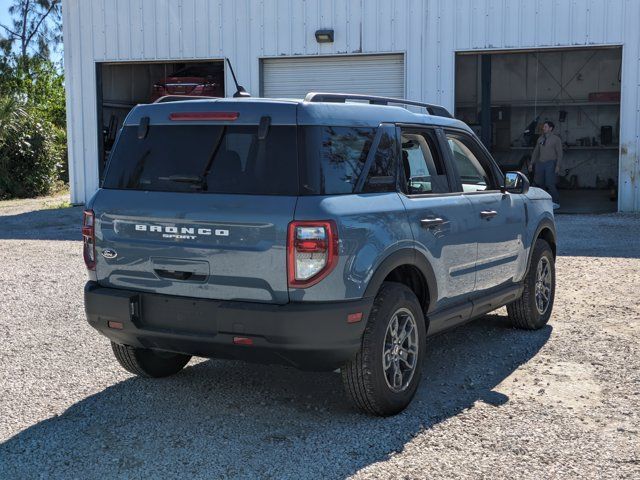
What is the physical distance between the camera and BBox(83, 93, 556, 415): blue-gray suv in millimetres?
4574

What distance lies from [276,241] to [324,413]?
1.20m

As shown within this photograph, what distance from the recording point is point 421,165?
5.74 m

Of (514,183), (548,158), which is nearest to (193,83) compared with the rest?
(548,158)

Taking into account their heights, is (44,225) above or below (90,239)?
below

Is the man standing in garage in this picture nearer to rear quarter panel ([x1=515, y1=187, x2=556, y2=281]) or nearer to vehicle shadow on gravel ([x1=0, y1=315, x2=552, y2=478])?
rear quarter panel ([x1=515, y1=187, x2=556, y2=281])

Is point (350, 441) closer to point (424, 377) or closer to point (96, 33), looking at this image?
point (424, 377)

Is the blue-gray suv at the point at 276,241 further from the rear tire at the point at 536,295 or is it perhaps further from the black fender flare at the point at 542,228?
the rear tire at the point at 536,295

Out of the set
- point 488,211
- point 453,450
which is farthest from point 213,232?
point 488,211

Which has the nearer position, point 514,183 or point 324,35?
point 514,183

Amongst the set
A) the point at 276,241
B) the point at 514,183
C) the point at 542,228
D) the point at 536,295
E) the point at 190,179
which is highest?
the point at 190,179

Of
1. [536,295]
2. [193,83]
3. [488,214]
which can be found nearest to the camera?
[488,214]

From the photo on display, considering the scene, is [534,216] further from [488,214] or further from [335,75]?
[335,75]

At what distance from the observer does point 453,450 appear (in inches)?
176

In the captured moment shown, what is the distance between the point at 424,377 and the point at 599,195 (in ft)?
66.0
